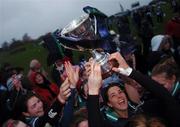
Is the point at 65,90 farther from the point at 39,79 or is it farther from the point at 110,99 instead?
the point at 39,79

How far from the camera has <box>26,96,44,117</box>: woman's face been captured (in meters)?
4.95

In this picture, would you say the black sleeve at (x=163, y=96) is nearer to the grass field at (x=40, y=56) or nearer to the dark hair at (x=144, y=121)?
the dark hair at (x=144, y=121)

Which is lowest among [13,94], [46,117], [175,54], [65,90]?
[175,54]

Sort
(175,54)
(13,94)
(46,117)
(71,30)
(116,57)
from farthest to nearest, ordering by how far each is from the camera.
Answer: (175,54), (13,94), (46,117), (116,57), (71,30)

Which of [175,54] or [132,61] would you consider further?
[175,54]

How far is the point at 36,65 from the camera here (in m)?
7.86

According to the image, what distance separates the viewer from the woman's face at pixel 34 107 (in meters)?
4.95

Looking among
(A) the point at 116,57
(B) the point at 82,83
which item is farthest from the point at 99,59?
(B) the point at 82,83

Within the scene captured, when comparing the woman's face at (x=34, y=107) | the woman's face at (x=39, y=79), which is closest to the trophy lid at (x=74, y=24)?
the woman's face at (x=34, y=107)

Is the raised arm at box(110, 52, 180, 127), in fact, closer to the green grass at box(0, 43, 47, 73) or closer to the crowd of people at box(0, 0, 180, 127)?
the crowd of people at box(0, 0, 180, 127)

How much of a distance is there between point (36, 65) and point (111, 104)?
3.69 metres

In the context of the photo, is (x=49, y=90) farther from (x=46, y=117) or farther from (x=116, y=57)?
(x=116, y=57)

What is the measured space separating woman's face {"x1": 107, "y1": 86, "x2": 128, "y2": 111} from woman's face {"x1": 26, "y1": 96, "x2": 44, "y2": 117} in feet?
3.02

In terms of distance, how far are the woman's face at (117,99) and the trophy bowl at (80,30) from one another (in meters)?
1.00
